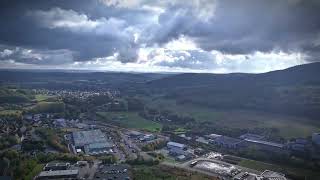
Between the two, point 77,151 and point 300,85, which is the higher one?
point 300,85

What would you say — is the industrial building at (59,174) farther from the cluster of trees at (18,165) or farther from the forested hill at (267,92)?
the forested hill at (267,92)

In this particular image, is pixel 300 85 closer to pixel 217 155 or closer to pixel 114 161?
pixel 217 155

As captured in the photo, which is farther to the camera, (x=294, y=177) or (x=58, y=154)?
(x=58, y=154)

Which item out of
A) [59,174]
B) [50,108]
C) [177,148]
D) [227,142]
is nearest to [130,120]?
[50,108]

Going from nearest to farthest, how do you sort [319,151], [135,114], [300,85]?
[319,151]
[135,114]
[300,85]

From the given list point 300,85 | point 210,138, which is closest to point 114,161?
point 210,138

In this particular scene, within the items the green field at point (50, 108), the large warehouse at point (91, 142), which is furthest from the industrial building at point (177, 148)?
the green field at point (50, 108)

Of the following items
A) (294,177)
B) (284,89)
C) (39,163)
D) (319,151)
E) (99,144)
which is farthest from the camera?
Result: (284,89)

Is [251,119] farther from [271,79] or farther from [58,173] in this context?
[58,173]
